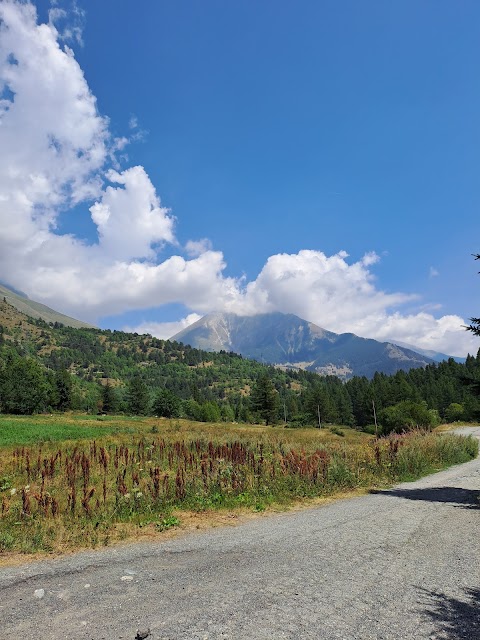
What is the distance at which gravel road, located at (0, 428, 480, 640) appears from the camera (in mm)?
5059

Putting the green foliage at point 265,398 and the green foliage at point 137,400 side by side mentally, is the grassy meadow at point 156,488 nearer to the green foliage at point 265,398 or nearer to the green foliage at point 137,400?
the green foliage at point 265,398

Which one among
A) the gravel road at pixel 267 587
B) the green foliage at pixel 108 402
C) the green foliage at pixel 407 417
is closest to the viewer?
the gravel road at pixel 267 587

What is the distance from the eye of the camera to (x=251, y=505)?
12.9 metres

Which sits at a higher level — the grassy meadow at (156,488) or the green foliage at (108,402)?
the grassy meadow at (156,488)

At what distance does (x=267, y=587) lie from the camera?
Answer: 20.6 ft

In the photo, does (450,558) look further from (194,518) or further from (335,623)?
(194,518)

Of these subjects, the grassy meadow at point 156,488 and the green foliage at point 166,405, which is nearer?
the grassy meadow at point 156,488

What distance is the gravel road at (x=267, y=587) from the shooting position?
16.6ft

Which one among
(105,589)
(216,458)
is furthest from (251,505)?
(105,589)

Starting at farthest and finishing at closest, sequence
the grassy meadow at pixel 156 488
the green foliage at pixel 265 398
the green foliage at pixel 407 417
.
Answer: the green foliage at pixel 265 398
the green foliage at pixel 407 417
the grassy meadow at pixel 156 488

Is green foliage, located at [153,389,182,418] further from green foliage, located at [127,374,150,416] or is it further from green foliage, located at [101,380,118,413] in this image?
green foliage, located at [101,380,118,413]

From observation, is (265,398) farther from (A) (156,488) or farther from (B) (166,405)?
(A) (156,488)

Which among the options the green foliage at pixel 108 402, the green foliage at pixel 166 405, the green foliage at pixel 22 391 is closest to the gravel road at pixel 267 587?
the green foliage at pixel 22 391

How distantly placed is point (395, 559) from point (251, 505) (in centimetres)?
609
